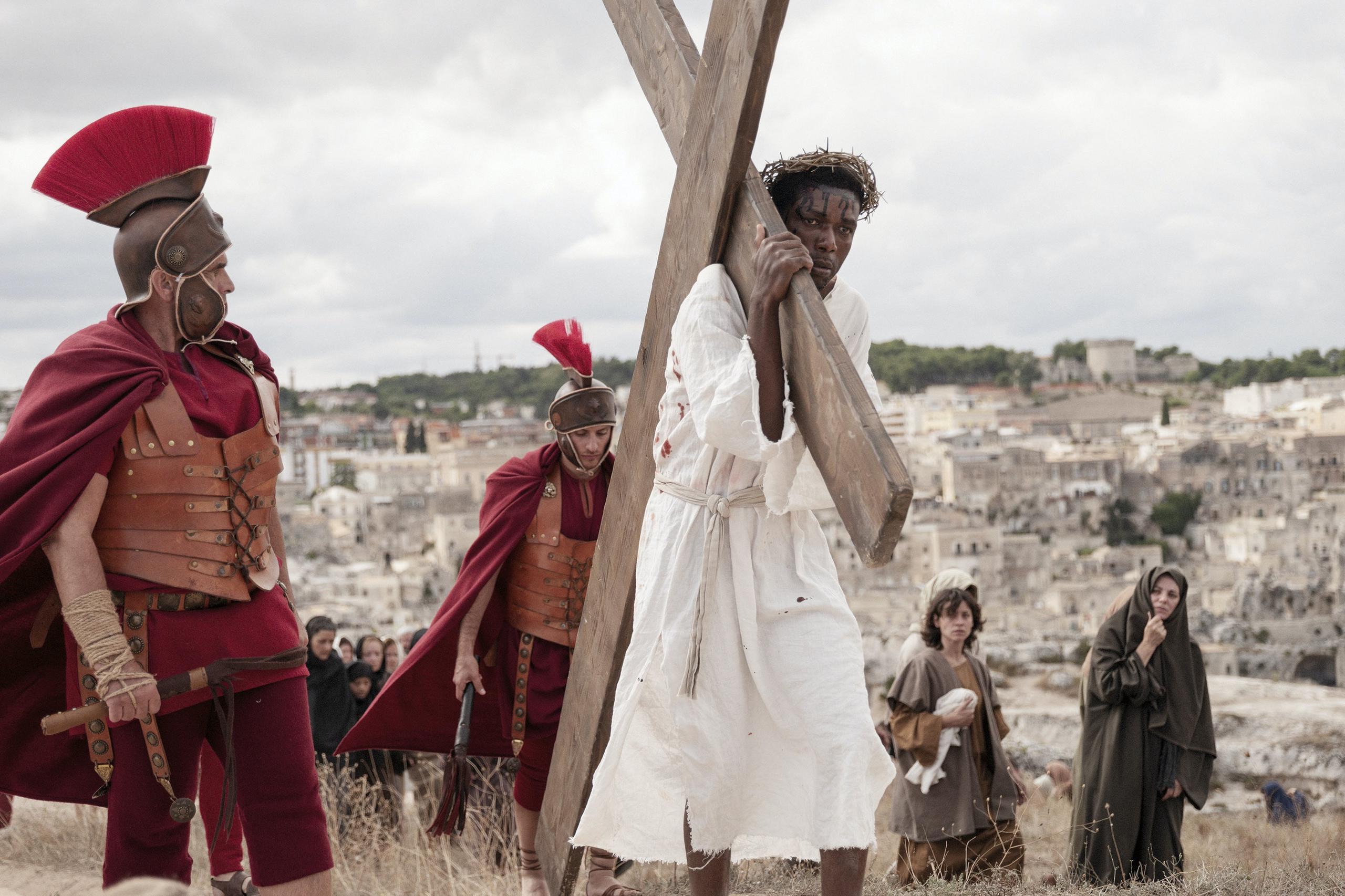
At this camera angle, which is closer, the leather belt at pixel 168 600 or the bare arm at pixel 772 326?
the bare arm at pixel 772 326

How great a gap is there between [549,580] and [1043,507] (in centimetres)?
9241

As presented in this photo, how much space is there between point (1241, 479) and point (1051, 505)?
14.1m

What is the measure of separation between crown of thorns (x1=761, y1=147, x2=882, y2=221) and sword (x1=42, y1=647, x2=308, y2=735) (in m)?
1.66

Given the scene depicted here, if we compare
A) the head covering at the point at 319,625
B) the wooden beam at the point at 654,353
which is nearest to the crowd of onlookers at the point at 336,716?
the head covering at the point at 319,625

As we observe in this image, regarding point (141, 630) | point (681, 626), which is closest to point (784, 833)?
point (681, 626)

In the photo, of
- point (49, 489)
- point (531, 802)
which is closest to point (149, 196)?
point (49, 489)

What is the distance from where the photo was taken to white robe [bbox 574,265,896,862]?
2.75 m

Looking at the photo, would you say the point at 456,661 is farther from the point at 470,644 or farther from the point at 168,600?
the point at 168,600

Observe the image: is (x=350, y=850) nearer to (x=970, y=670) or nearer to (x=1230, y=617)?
(x=970, y=670)

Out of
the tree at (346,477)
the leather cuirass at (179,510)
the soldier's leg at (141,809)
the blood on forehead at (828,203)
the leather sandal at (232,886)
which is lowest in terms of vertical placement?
A: the leather sandal at (232,886)

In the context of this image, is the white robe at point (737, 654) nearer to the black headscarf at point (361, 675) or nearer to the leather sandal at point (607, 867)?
the leather sandal at point (607, 867)

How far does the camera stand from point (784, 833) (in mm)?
2854

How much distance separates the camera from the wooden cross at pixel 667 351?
2.46 metres

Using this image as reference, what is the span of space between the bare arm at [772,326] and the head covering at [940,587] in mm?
3185
